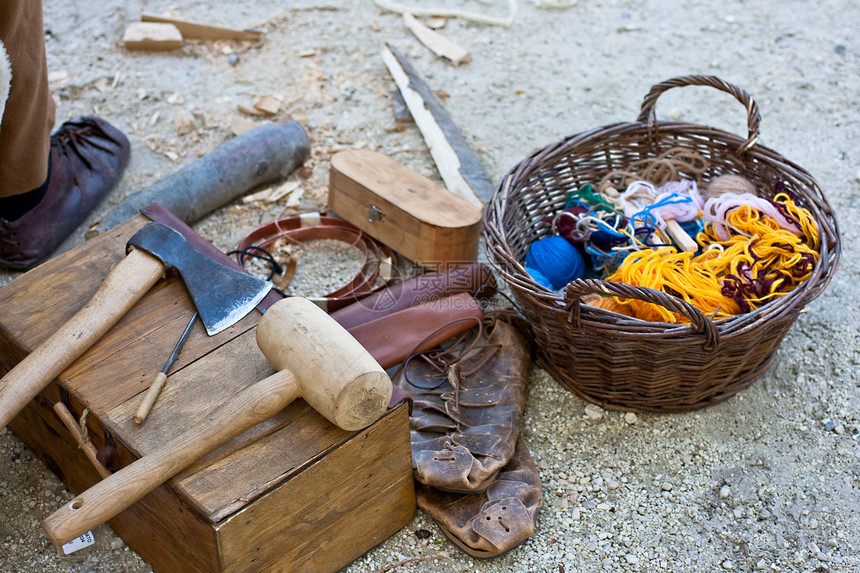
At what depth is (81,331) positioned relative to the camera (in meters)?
1.95

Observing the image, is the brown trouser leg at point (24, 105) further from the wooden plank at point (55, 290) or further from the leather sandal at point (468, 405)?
the leather sandal at point (468, 405)

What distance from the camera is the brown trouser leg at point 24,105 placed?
2.56 m

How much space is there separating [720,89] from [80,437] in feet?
7.77

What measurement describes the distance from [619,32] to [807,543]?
3.39 metres

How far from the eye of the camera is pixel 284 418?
72.2 inches

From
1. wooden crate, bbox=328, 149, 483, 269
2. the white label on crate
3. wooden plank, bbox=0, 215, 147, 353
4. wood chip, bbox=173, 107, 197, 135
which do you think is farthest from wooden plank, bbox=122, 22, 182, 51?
the white label on crate

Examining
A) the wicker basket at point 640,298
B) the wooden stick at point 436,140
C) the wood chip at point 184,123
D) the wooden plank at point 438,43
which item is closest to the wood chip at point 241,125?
the wood chip at point 184,123

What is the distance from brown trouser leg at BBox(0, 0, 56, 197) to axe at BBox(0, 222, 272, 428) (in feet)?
3.13

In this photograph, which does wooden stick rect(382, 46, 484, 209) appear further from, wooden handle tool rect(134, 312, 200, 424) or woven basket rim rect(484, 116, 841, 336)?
wooden handle tool rect(134, 312, 200, 424)

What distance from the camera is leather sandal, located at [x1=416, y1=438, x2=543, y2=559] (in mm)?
2041

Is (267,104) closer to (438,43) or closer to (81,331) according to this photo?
(438,43)

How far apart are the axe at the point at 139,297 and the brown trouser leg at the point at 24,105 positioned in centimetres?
95

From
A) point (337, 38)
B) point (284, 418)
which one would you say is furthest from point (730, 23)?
point (284, 418)

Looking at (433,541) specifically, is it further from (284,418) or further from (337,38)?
(337,38)
